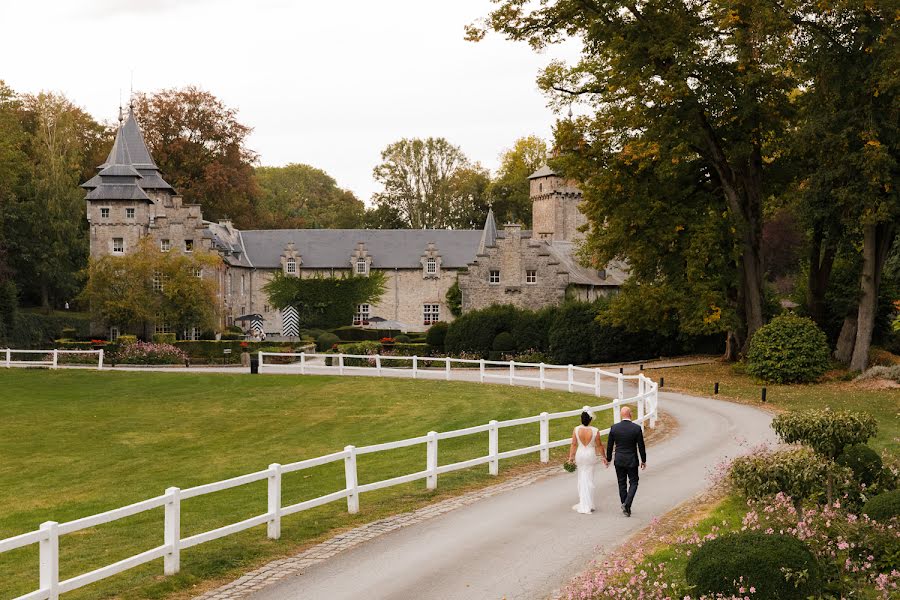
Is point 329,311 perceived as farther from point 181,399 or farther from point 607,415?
point 607,415

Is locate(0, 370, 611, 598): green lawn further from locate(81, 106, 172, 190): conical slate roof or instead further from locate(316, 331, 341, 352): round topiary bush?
locate(81, 106, 172, 190): conical slate roof

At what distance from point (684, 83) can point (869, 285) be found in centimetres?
1070

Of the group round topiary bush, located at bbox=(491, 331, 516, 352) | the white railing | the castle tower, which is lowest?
the white railing

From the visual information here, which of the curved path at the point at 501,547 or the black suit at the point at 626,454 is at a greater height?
the black suit at the point at 626,454

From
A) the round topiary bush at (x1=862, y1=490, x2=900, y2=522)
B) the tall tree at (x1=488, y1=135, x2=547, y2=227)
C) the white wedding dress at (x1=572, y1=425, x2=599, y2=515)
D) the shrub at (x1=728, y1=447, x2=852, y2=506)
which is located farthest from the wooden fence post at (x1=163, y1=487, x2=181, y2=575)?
the tall tree at (x1=488, y1=135, x2=547, y2=227)

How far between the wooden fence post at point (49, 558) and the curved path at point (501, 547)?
2.35 m

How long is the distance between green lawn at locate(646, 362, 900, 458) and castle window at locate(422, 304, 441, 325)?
30.2 m

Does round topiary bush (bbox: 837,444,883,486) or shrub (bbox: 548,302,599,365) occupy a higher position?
shrub (bbox: 548,302,599,365)

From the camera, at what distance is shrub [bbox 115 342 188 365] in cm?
5119

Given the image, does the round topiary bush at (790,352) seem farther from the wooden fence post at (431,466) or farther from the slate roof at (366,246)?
the slate roof at (366,246)

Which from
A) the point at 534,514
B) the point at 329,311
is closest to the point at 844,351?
the point at 534,514

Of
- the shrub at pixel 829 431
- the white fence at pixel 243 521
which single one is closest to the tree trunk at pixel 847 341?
the white fence at pixel 243 521

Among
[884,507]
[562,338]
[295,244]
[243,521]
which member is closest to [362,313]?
[295,244]

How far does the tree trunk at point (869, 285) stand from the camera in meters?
38.0
